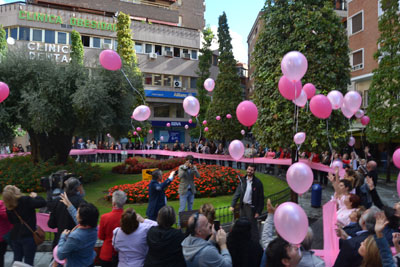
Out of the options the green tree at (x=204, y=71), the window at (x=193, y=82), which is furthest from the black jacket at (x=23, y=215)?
the window at (x=193, y=82)

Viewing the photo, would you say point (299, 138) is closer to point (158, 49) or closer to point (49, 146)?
point (49, 146)

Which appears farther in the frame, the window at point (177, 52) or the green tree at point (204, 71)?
the window at point (177, 52)

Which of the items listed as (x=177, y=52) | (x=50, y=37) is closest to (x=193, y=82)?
(x=177, y=52)

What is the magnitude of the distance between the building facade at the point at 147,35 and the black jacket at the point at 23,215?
31152mm

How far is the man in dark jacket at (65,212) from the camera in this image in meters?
4.82

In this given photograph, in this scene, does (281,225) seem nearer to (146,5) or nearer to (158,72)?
(158,72)

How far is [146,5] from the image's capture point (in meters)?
43.5

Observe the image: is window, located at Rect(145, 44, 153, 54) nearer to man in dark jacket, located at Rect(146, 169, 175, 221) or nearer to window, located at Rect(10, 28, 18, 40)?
window, located at Rect(10, 28, 18, 40)

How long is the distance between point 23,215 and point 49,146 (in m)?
12.3

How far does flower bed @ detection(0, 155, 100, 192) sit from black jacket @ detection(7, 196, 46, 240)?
9.85m

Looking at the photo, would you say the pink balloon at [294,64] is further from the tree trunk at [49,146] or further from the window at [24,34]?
the window at [24,34]

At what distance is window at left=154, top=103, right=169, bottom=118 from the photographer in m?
44.5

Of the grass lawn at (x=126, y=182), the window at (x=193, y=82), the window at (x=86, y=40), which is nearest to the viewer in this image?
the grass lawn at (x=126, y=182)

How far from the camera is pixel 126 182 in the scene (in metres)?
16.5
